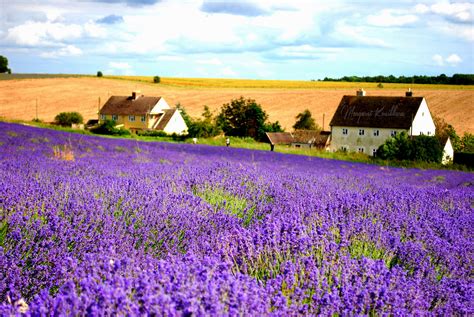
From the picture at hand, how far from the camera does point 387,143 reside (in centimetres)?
3278

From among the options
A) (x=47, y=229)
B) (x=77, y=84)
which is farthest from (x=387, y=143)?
(x=77, y=84)

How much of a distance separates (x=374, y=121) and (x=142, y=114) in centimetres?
2066

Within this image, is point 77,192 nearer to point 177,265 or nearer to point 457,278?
point 177,265

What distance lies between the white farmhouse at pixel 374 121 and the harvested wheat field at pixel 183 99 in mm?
6405

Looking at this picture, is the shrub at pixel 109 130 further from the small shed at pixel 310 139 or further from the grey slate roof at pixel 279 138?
the small shed at pixel 310 139

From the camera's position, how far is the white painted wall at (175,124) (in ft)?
157

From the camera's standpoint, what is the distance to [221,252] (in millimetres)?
3676

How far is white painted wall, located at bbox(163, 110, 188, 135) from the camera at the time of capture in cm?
4776

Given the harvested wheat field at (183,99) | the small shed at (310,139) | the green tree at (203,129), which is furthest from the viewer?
the harvested wheat field at (183,99)

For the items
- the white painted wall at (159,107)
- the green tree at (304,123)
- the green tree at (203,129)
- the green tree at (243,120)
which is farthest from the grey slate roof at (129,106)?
the green tree at (304,123)

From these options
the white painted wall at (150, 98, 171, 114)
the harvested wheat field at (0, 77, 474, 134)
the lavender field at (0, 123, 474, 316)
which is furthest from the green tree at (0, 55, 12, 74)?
the lavender field at (0, 123, 474, 316)

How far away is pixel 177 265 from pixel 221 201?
115 inches

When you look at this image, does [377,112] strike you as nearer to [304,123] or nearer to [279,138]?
[304,123]

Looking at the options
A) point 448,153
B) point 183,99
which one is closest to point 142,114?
point 183,99
